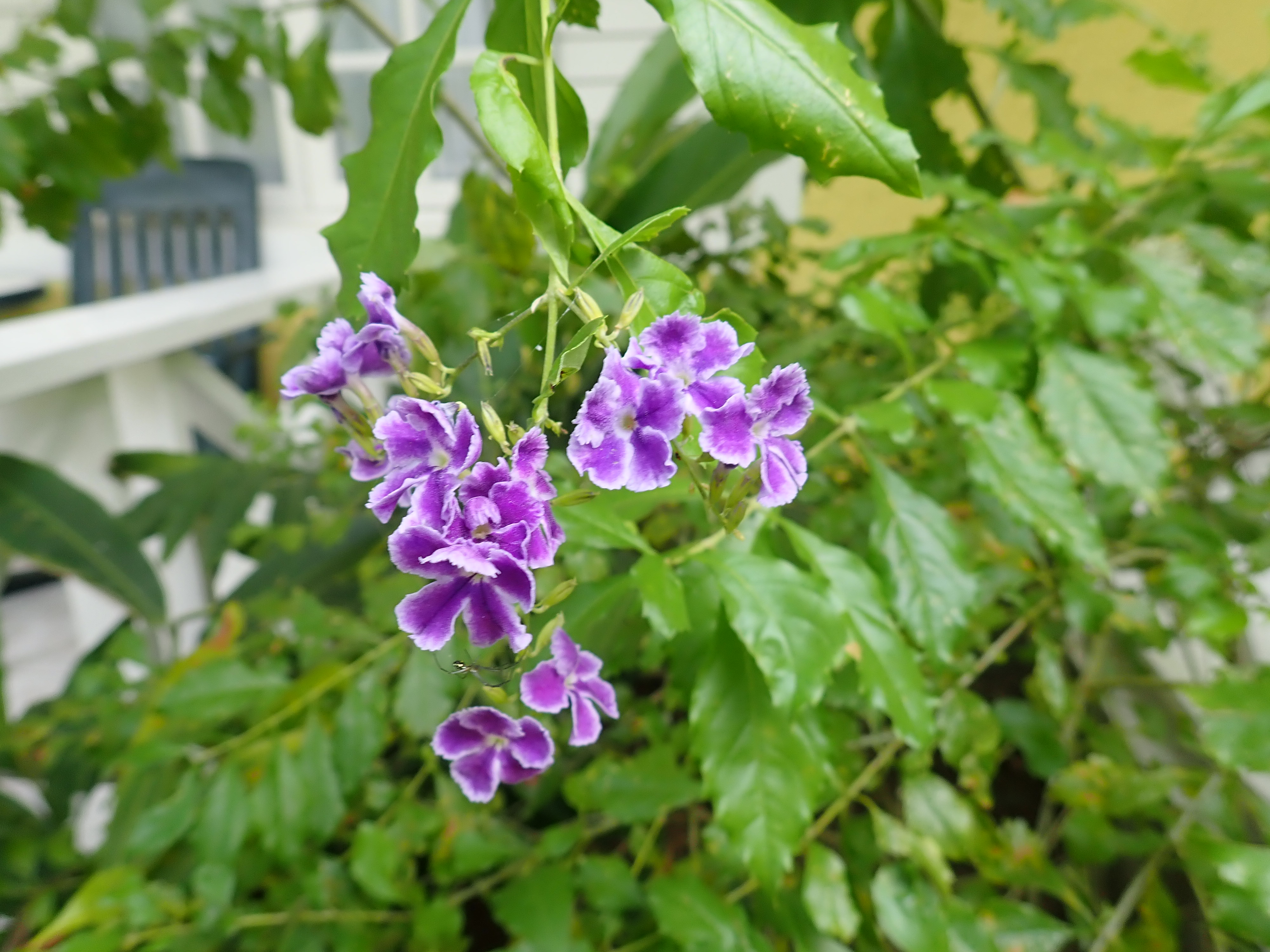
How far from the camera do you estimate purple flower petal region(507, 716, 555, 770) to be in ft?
0.91

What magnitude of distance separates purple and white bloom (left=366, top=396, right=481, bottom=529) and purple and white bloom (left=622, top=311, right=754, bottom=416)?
54mm

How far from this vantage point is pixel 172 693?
23.9 inches

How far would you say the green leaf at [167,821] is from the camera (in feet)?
1.89

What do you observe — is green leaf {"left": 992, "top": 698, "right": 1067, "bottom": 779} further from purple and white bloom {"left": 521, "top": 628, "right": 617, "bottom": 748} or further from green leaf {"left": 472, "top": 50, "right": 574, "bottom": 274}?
green leaf {"left": 472, "top": 50, "right": 574, "bottom": 274}

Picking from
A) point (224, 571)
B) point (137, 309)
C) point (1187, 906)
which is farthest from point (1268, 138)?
point (224, 571)

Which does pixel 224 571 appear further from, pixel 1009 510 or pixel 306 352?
pixel 1009 510

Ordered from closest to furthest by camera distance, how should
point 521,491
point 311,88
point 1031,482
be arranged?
1. point 521,491
2. point 1031,482
3. point 311,88

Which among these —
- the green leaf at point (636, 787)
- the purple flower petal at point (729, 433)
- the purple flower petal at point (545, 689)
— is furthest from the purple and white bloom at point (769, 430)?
the green leaf at point (636, 787)

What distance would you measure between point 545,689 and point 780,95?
0.22 m

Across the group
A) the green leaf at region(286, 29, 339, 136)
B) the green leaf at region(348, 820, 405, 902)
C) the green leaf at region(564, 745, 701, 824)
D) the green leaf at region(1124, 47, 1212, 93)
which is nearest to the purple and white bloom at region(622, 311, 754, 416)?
Result: the green leaf at region(564, 745, 701, 824)

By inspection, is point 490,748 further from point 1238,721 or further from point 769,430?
point 1238,721

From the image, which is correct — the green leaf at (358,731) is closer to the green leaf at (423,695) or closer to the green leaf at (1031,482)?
the green leaf at (423,695)

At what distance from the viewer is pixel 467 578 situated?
22 cm

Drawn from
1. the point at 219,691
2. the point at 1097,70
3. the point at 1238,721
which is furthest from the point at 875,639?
the point at 1097,70
